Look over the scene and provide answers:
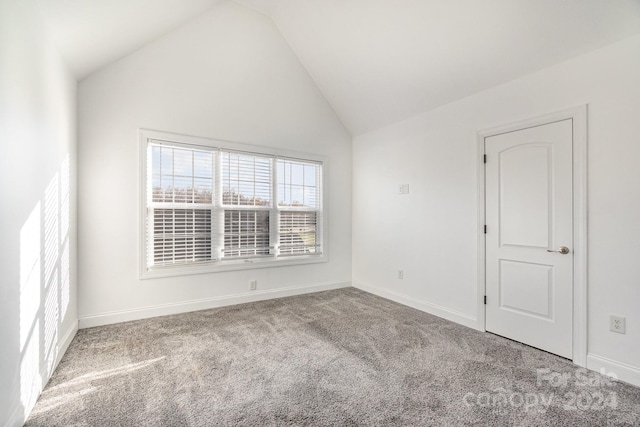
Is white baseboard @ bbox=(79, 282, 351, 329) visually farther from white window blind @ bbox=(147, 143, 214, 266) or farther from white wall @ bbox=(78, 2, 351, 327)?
white window blind @ bbox=(147, 143, 214, 266)

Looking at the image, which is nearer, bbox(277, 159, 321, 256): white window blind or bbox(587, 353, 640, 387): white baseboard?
bbox(587, 353, 640, 387): white baseboard

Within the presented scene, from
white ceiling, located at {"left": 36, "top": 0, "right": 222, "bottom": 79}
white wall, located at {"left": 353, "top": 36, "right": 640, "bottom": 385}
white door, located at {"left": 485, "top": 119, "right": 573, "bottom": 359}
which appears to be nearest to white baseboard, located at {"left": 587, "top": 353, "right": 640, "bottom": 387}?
white wall, located at {"left": 353, "top": 36, "right": 640, "bottom": 385}

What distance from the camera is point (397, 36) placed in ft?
10.7

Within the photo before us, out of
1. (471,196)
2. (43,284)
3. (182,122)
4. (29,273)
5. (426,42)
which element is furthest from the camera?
(182,122)

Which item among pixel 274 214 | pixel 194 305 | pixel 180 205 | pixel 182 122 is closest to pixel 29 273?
pixel 180 205

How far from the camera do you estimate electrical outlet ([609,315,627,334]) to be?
2.29 m

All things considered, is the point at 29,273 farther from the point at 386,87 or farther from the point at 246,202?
the point at 386,87

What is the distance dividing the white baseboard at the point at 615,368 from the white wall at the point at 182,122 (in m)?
3.20

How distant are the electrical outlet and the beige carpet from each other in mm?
373

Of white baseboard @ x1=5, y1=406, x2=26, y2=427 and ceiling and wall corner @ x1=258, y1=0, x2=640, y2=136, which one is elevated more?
ceiling and wall corner @ x1=258, y1=0, x2=640, y2=136

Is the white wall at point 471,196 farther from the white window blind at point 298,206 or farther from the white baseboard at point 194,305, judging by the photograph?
the white baseboard at point 194,305

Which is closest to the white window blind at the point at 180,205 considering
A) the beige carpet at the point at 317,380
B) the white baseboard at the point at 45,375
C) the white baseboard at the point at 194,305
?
the white baseboard at the point at 194,305

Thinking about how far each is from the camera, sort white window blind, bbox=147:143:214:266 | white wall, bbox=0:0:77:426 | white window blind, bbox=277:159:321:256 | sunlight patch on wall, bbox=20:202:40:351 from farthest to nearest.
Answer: white window blind, bbox=277:159:321:256
white window blind, bbox=147:143:214:266
sunlight patch on wall, bbox=20:202:40:351
white wall, bbox=0:0:77:426

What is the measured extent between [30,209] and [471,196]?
12.3 ft
